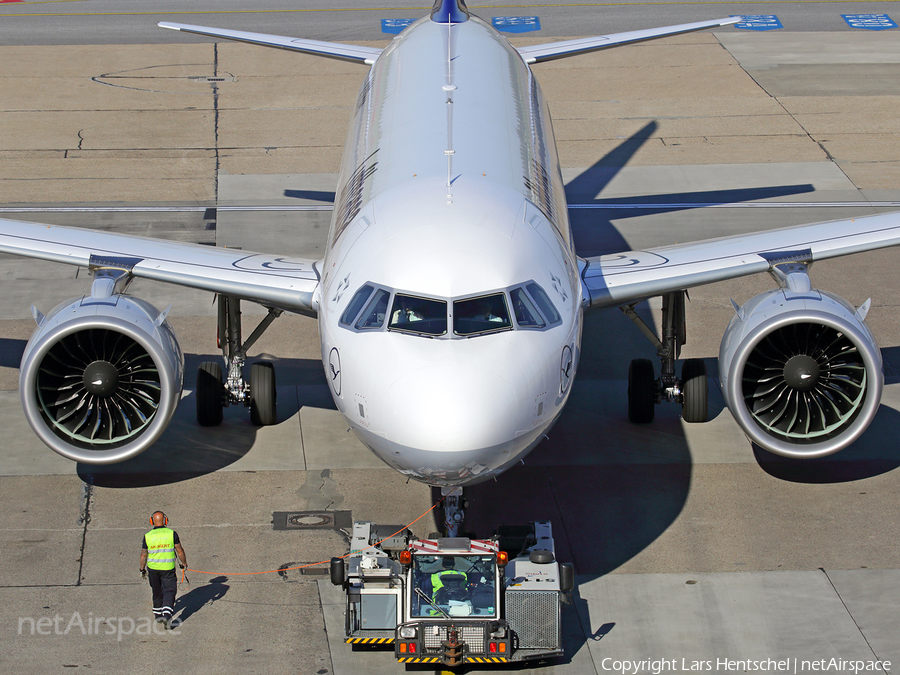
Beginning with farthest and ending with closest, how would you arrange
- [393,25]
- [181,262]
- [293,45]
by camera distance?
[393,25] → [293,45] → [181,262]

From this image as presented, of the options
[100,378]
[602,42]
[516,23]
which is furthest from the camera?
[516,23]

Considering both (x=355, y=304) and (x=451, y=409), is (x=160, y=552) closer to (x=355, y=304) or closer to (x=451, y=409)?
(x=355, y=304)

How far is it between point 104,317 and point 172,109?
1750 centimetres

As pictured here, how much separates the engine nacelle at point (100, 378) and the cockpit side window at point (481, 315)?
4686mm

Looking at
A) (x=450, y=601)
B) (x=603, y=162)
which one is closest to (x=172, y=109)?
(x=603, y=162)

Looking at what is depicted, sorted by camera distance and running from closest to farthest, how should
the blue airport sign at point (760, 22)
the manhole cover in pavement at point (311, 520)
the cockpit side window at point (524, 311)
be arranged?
the cockpit side window at point (524, 311)
the manhole cover in pavement at point (311, 520)
the blue airport sign at point (760, 22)

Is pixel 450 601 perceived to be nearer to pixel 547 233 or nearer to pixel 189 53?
pixel 547 233

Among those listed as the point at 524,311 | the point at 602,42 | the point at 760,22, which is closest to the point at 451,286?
the point at 524,311

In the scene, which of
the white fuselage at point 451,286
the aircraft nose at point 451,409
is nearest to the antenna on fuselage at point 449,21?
the white fuselage at point 451,286

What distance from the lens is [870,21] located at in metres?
39.9

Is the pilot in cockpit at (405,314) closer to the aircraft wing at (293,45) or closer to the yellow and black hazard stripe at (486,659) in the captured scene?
the yellow and black hazard stripe at (486,659)

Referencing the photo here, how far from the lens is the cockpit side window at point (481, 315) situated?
12.5m

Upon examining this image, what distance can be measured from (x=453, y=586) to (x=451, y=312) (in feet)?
10.2

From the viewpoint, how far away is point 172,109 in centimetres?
3136
